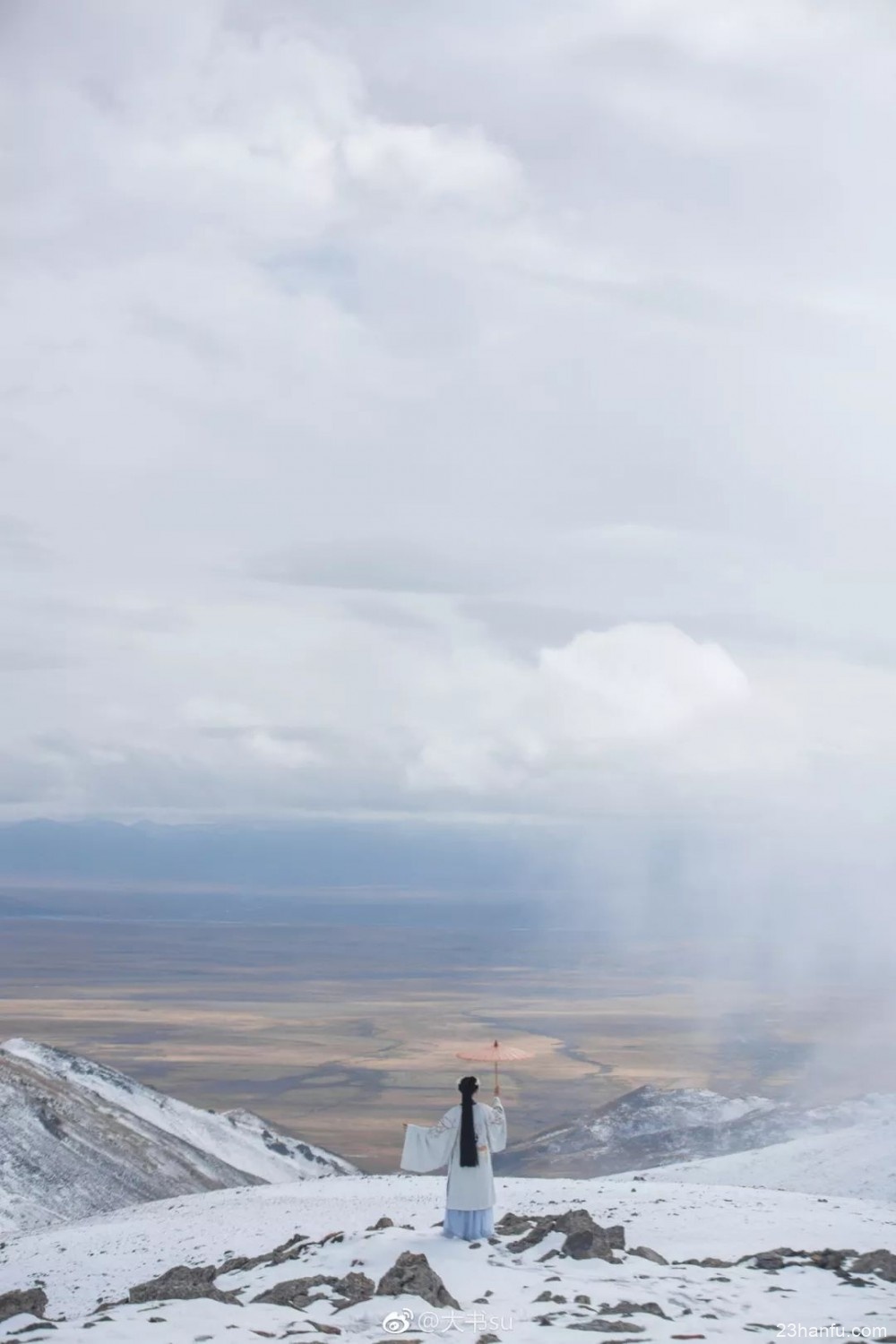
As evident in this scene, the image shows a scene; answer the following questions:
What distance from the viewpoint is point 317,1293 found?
570 inches

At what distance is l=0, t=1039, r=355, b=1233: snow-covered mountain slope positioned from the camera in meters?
44.2

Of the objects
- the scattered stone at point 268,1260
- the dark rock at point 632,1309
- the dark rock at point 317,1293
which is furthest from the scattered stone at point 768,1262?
Result: the scattered stone at point 268,1260

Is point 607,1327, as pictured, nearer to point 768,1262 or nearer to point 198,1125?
point 768,1262

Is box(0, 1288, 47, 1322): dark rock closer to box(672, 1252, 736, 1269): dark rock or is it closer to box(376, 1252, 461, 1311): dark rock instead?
box(376, 1252, 461, 1311): dark rock

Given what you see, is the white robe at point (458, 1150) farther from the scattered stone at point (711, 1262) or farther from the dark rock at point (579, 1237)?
the scattered stone at point (711, 1262)

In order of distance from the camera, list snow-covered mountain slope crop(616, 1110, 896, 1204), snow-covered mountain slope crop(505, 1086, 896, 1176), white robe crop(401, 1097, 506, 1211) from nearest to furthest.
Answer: white robe crop(401, 1097, 506, 1211)
snow-covered mountain slope crop(616, 1110, 896, 1204)
snow-covered mountain slope crop(505, 1086, 896, 1176)

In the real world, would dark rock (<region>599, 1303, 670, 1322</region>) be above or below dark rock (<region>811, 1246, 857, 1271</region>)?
above

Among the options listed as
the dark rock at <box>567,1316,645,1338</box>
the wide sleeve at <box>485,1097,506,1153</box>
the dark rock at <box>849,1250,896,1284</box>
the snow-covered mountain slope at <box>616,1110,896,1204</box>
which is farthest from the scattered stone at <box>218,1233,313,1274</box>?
the snow-covered mountain slope at <box>616,1110,896,1204</box>

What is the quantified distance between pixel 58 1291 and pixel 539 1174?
158 feet

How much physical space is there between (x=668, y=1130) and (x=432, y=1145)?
56.2m

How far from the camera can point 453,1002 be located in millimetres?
192500

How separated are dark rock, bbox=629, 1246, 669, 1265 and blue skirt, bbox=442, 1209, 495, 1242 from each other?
2009 millimetres

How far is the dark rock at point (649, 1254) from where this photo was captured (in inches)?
646

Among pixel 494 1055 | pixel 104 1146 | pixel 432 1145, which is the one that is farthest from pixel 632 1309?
pixel 104 1146
